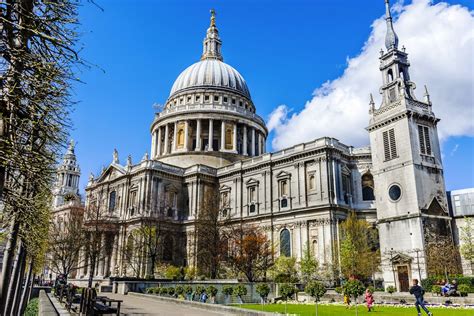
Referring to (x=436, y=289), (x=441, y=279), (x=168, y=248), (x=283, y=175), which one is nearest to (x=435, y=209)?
(x=441, y=279)

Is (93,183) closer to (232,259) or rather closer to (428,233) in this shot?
(232,259)

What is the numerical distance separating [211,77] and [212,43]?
49.5 feet

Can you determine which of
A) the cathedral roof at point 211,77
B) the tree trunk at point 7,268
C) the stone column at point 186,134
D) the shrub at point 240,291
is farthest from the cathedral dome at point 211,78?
the tree trunk at point 7,268

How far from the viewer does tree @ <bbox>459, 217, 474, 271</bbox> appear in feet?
124

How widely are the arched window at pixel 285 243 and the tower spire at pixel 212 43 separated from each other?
165ft

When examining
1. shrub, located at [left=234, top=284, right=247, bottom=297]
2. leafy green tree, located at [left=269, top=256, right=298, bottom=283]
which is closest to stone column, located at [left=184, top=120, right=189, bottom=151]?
leafy green tree, located at [left=269, top=256, right=298, bottom=283]

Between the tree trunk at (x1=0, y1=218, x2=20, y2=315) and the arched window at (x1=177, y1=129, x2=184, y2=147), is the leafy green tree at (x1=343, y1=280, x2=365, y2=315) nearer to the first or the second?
the tree trunk at (x1=0, y1=218, x2=20, y2=315)

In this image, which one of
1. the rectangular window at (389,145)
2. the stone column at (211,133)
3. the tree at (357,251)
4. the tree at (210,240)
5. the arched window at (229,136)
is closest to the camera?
the tree at (357,251)

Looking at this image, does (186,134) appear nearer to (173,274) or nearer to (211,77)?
(211,77)

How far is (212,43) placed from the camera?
9212 cm

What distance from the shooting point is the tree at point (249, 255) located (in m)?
41.9

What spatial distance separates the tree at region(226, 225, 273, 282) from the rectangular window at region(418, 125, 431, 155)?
20.2 metres

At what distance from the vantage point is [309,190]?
169 ft

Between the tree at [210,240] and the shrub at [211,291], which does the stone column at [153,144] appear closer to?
the tree at [210,240]
